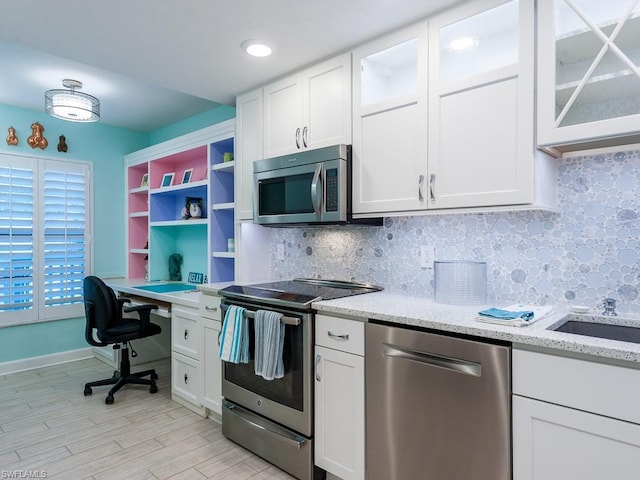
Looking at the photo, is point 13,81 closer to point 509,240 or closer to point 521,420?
point 509,240

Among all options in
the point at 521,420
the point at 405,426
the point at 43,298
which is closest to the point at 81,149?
the point at 43,298

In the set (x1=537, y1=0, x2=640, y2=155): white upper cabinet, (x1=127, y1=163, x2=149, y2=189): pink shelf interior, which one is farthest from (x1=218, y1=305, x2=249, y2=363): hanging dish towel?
(x1=127, y1=163, x2=149, y2=189): pink shelf interior

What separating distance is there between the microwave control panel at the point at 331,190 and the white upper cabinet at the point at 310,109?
207 mm

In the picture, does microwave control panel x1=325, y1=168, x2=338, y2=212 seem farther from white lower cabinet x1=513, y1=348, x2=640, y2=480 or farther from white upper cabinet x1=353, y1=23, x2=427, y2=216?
white lower cabinet x1=513, y1=348, x2=640, y2=480

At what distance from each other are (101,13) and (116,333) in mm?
2275

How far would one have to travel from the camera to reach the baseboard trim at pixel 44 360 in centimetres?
376

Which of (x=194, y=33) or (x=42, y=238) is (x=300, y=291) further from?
(x=42, y=238)

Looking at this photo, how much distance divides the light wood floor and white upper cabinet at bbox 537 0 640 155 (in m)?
2.14

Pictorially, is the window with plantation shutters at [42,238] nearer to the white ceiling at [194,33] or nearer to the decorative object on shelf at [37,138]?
the decorative object on shelf at [37,138]

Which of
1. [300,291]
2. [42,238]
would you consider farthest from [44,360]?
[300,291]

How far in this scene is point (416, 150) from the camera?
195 centimetres

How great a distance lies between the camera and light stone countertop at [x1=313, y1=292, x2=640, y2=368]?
120 centimetres

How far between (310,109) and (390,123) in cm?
61

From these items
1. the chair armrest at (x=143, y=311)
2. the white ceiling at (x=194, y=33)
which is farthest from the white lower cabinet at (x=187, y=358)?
the white ceiling at (x=194, y=33)
